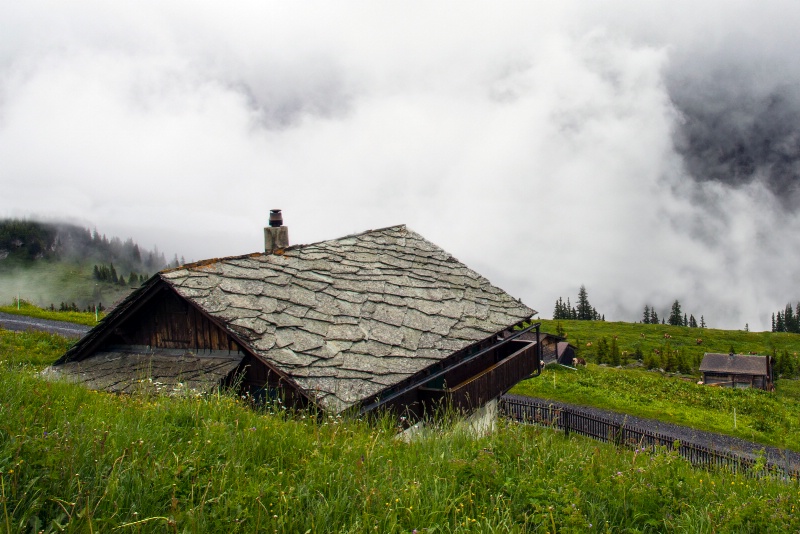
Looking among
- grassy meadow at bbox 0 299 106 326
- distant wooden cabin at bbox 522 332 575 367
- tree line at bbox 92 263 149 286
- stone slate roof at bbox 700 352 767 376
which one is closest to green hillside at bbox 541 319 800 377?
stone slate roof at bbox 700 352 767 376

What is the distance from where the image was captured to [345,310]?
39.1ft

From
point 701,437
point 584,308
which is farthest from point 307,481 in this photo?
point 584,308

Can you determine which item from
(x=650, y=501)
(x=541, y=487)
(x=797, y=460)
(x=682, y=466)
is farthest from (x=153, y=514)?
(x=797, y=460)

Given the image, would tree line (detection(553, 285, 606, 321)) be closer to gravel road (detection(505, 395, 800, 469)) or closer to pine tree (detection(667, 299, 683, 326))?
pine tree (detection(667, 299, 683, 326))

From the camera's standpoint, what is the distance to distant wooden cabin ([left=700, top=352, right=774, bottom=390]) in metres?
80.4

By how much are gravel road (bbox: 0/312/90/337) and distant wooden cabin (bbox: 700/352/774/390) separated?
266 ft

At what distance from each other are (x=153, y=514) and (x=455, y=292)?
480 inches

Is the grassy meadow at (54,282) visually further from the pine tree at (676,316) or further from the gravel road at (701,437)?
the pine tree at (676,316)

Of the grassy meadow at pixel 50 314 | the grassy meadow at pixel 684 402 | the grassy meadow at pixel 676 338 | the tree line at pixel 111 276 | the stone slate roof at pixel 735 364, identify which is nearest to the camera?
the grassy meadow at pixel 684 402

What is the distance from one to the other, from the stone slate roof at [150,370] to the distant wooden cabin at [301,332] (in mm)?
38

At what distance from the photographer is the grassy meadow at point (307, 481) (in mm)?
3592

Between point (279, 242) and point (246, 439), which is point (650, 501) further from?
point (279, 242)

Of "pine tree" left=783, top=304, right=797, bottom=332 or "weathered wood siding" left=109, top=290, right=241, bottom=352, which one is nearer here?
"weathered wood siding" left=109, top=290, right=241, bottom=352

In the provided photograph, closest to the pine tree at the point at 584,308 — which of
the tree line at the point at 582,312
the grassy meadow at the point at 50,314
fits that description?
the tree line at the point at 582,312
